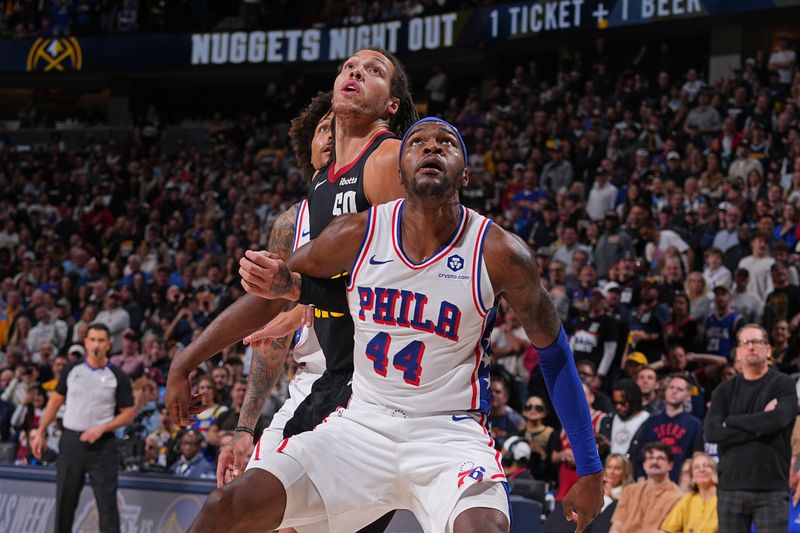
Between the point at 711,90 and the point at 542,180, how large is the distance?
2.80 meters

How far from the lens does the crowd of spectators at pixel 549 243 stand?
10.5m

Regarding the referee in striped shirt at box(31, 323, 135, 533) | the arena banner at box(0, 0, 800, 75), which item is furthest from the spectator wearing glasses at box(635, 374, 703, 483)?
the arena banner at box(0, 0, 800, 75)

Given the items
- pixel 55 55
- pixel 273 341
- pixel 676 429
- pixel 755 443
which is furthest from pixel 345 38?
pixel 273 341

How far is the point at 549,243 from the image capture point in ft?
46.8

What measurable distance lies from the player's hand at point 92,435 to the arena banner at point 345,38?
11636 millimetres

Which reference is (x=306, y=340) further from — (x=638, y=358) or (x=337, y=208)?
(x=638, y=358)

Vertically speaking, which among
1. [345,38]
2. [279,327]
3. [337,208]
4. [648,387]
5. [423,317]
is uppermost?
[345,38]

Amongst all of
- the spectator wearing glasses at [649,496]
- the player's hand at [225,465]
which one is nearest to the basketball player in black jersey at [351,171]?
the player's hand at [225,465]

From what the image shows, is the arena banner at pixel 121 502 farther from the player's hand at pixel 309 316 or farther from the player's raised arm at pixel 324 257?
the player's raised arm at pixel 324 257

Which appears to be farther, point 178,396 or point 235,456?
point 235,456

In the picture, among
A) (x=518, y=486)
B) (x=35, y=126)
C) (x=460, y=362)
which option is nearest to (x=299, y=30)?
(x=35, y=126)

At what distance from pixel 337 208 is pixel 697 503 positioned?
4.81 m

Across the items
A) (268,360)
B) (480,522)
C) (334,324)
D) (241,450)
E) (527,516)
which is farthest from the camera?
(527,516)

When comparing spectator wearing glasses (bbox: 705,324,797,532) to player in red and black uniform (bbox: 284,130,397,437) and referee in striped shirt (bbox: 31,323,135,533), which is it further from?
referee in striped shirt (bbox: 31,323,135,533)
